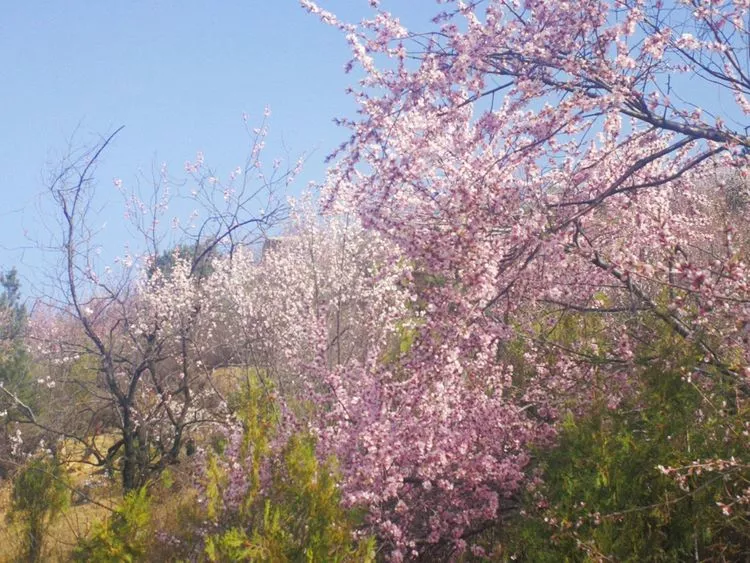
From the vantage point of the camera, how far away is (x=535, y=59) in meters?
5.00

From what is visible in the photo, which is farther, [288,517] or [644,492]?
[288,517]

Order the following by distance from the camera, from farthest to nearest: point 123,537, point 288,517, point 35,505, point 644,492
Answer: point 35,505 → point 123,537 → point 288,517 → point 644,492

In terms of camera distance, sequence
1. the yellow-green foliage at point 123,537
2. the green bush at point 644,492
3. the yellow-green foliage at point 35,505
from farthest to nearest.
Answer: the yellow-green foliage at point 35,505 → the yellow-green foliage at point 123,537 → the green bush at point 644,492

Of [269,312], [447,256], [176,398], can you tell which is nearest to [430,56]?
[447,256]

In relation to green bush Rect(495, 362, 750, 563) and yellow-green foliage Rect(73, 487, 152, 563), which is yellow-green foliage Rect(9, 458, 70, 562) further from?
green bush Rect(495, 362, 750, 563)

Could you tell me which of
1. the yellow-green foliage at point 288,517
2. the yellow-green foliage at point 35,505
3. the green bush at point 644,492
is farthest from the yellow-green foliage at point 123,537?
the yellow-green foliage at point 35,505

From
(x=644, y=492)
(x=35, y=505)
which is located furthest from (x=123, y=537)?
(x=644, y=492)

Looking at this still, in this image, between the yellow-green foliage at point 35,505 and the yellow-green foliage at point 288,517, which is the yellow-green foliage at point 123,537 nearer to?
the yellow-green foliage at point 288,517

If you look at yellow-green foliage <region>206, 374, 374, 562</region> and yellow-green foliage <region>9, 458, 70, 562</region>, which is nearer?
yellow-green foliage <region>206, 374, 374, 562</region>

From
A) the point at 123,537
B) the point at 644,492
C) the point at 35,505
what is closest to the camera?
the point at 644,492

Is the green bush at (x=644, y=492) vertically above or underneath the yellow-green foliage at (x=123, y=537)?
above

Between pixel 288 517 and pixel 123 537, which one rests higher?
pixel 288 517

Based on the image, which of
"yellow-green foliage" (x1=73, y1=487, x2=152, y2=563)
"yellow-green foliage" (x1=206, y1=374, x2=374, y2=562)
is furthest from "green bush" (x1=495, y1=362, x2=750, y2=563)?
"yellow-green foliage" (x1=73, y1=487, x2=152, y2=563)

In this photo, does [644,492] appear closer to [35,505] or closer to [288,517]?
[288,517]
